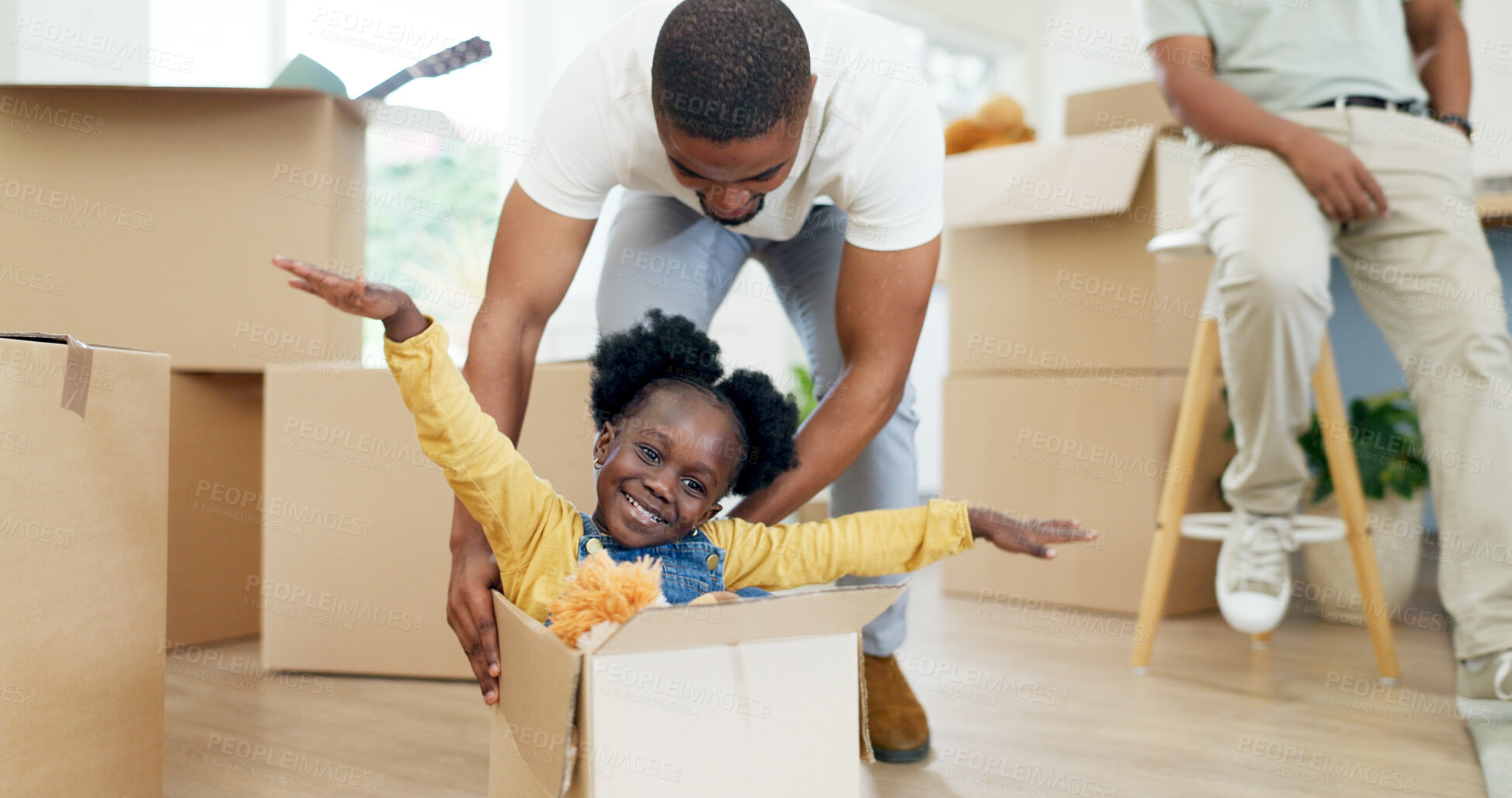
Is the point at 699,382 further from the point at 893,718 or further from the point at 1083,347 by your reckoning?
the point at 1083,347

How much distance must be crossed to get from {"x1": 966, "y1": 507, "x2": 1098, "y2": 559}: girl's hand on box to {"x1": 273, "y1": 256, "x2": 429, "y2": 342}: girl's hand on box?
1.56ft

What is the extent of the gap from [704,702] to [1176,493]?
3.55ft

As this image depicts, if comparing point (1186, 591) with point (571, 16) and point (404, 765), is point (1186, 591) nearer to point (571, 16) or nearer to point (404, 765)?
point (404, 765)

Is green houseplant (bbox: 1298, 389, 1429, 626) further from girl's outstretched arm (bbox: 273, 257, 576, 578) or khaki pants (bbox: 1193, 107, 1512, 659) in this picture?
girl's outstretched arm (bbox: 273, 257, 576, 578)

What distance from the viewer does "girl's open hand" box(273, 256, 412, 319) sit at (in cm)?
66

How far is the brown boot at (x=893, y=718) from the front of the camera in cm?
110

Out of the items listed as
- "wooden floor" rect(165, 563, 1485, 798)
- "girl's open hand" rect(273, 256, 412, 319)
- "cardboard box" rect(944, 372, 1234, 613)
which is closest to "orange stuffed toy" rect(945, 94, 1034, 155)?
"cardboard box" rect(944, 372, 1234, 613)

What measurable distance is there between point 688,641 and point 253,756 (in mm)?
717

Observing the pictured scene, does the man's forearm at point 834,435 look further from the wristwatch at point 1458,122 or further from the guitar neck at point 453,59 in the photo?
the wristwatch at point 1458,122

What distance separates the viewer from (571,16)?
2990mm

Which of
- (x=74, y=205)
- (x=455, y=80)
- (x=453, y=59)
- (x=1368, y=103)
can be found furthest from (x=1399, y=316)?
(x=455, y=80)

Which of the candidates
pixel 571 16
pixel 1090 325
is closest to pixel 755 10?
pixel 1090 325

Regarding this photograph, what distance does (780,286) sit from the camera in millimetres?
1242

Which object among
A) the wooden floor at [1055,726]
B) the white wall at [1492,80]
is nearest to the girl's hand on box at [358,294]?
the wooden floor at [1055,726]
